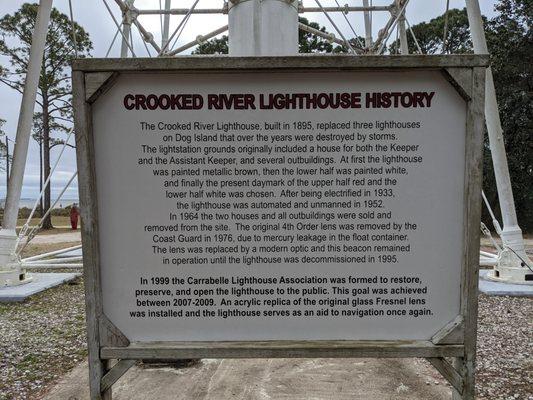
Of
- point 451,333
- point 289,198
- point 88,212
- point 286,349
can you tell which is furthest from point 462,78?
point 88,212

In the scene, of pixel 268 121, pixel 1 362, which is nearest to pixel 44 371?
pixel 1 362

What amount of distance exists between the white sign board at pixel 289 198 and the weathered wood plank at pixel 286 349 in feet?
0.18

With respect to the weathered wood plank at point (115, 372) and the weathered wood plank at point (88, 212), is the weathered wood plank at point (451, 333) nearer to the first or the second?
the weathered wood plank at point (115, 372)

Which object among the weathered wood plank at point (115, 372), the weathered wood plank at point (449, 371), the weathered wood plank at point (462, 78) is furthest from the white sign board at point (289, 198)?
the weathered wood plank at point (115, 372)

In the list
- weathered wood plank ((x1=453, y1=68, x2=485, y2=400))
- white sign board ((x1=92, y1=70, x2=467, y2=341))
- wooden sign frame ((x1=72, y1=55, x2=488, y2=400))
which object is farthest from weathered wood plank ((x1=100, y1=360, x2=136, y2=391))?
weathered wood plank ((x1=453, y1=68, x2=485, y2=400))

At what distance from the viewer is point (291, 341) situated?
2.33 m

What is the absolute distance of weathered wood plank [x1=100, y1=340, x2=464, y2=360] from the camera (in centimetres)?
231

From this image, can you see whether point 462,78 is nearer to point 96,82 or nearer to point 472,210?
point 472,210

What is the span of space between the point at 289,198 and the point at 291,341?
0.74 m

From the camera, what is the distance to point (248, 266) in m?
2.30

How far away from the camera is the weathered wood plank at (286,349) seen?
2307 mm

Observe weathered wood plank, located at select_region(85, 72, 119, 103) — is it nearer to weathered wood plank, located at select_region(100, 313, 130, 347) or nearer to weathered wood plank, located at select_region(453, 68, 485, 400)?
weathered wood plank, located at select_region(100, 313, 130, 347)

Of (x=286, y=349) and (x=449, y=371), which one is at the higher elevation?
(x=286, y=349)

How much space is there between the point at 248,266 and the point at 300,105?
853 millimetres
